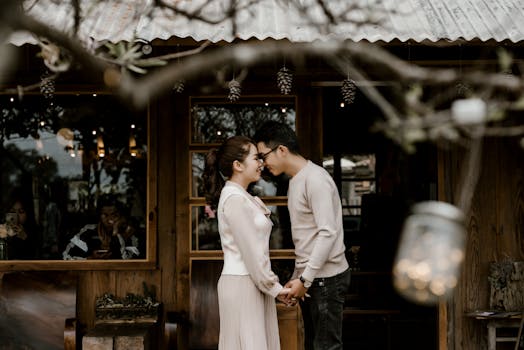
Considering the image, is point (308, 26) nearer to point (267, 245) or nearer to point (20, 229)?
point (267, 245)

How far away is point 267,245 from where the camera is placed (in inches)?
213

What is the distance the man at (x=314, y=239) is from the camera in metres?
5.55

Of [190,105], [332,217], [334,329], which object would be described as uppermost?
[190,105]

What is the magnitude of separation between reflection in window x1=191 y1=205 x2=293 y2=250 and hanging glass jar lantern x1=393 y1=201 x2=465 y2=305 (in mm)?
1488

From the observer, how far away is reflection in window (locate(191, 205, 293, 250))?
702 centimetres

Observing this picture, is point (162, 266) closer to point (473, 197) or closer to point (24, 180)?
point (24, 180)

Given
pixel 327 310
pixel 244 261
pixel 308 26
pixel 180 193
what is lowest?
pixel 327 310

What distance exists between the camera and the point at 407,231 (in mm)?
10336

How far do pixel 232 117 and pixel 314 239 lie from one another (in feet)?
5.93

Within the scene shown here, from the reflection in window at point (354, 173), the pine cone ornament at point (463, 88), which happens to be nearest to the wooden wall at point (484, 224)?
the pine cone ornament at point (463, 88)

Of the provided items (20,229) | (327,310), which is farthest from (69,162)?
(327,310)

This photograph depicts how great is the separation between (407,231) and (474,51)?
410 centimetres

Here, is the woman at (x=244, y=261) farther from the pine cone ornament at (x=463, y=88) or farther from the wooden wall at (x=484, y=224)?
the wooden wall at (x=484, y=224)

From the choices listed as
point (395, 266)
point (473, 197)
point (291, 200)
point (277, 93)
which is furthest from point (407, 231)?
point (291, 200)
